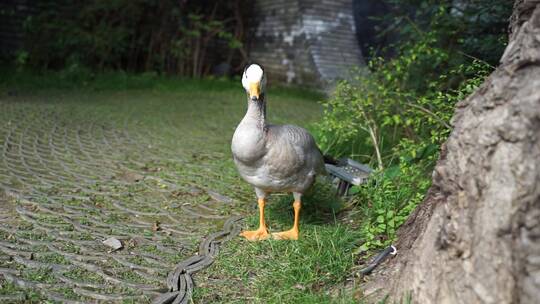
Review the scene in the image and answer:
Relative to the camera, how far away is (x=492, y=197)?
77.6 inches

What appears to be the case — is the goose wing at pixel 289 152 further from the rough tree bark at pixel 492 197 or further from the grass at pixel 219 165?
the rough tree bark at pixel 492 197

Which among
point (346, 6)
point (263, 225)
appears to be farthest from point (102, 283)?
point (346, 6)

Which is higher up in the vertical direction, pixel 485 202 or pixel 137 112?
pixel 485 202

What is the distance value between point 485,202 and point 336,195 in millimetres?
2485

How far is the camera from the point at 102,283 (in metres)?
2.88

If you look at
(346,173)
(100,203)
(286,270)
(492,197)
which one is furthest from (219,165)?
(492,197)

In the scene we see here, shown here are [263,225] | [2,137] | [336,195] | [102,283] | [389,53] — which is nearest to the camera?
[102,283]

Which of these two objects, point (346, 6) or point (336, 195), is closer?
point (336, 195)

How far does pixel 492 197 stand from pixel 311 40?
11061 mm

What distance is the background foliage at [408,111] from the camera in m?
3.77

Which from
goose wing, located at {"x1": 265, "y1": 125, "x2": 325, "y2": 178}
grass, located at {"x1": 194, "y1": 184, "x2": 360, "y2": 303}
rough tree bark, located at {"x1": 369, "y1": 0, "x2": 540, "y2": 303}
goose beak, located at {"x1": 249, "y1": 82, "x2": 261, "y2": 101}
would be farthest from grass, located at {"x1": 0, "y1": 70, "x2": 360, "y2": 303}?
goose beak, located at {"x1": 249, "y1": 82, "x2": 261, "y2": 101}

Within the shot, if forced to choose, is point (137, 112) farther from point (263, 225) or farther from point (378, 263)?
point (378, 263)

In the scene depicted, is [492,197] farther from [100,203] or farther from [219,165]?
[219,165]

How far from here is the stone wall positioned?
12.4m
